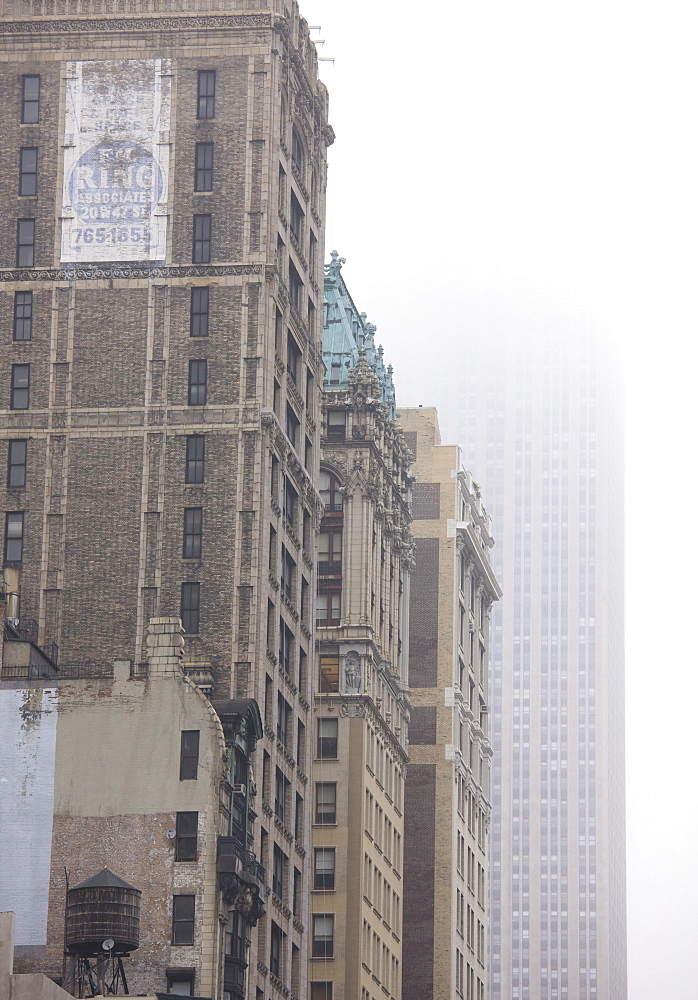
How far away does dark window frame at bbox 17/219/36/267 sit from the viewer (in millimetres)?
123625

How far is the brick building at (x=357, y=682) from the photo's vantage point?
147500 millimetres

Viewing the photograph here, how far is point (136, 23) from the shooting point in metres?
126

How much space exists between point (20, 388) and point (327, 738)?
A: 40.3m

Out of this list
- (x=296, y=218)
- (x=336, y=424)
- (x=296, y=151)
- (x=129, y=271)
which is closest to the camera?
(x=129, y=271)

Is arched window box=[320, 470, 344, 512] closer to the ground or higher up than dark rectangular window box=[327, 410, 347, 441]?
closer to the ground

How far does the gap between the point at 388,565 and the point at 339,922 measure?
30.3m

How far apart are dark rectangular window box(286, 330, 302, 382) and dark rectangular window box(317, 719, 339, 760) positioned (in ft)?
104

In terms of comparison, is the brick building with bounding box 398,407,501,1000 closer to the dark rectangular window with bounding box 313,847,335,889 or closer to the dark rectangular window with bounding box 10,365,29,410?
the dark rectangular window with bounding box 313,847,335,889

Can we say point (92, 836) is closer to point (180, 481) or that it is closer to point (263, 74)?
point (180, 481)

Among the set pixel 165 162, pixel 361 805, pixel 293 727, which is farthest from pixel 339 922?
pixel 165 162

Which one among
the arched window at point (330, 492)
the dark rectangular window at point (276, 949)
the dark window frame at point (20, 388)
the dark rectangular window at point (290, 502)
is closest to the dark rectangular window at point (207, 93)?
the dark window frame at point (20, 388)

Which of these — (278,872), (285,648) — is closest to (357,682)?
(285,648)

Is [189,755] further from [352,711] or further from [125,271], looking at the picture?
[352,711]

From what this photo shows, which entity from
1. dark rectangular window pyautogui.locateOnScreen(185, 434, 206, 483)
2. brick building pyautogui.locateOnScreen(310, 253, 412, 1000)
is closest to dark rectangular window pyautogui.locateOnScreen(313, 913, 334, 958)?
brick building pyautogui.locateOnScreen(310, 253, 412, 1000)
